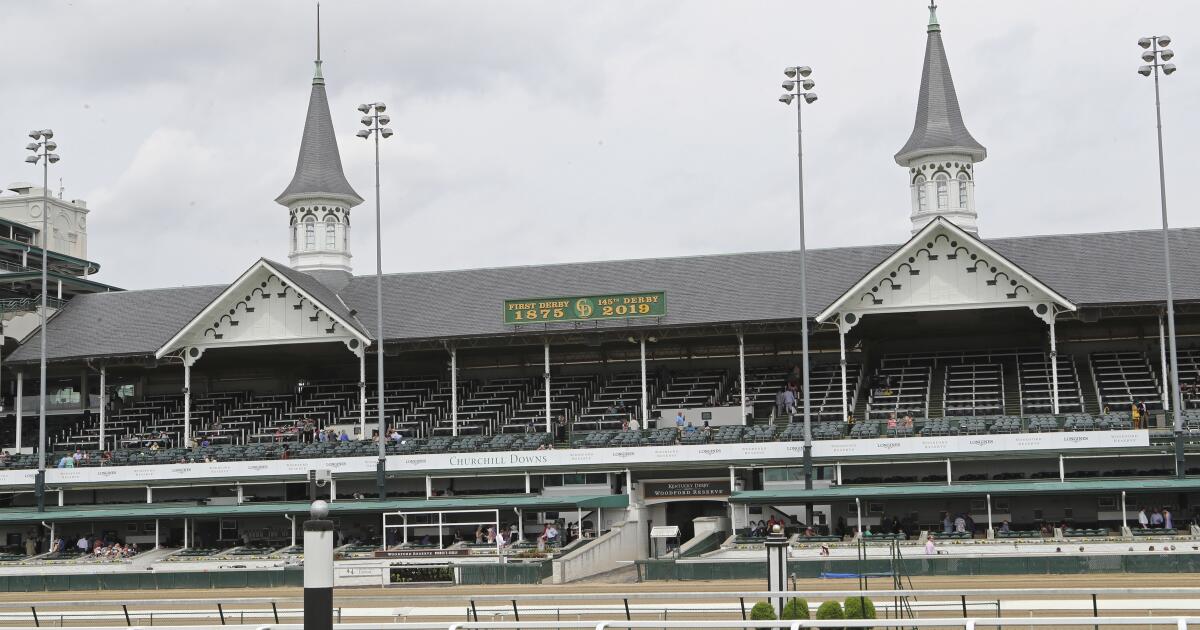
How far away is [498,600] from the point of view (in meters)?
30.5

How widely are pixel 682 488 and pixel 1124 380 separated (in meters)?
15.3

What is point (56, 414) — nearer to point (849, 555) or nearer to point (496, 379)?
point (496, 379)

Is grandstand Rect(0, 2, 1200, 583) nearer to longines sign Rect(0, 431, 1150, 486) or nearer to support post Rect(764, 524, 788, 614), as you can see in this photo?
longines sign Rect(0, 431, 1150, 486)

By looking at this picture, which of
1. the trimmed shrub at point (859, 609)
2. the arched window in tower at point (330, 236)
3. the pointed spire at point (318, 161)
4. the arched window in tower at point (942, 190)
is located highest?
the pointed spire at point (318, 161)

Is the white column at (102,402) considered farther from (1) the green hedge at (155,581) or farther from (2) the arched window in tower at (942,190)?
(2) the arched window in tower at (942,190)

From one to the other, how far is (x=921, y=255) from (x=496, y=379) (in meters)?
17.5

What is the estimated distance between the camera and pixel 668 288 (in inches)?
2195

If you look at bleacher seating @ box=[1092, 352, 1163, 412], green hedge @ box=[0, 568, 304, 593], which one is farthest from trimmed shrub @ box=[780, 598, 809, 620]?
bleacher seating @ box=[1092, 352, 1163, 412]

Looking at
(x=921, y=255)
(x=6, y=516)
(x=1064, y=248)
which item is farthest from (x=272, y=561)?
(x=1064, y=248)

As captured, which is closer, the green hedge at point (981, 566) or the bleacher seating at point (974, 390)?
the green hedge at point (981, 566)

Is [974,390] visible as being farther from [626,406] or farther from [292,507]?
[292,507]

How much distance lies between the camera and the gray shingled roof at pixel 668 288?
51.8m

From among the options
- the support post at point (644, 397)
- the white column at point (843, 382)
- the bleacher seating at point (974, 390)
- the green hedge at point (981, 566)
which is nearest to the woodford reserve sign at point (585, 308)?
the support post at point (644, 397)

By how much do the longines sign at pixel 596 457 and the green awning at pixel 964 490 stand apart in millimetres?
1394
